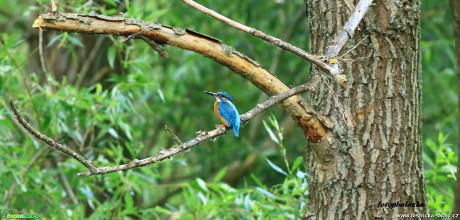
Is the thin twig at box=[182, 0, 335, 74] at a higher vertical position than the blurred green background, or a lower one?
lower

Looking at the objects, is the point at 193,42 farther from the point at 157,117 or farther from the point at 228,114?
the point at 157,117

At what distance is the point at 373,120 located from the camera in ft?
9.57

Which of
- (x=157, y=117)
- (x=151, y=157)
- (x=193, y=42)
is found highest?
(x=157, y=117)

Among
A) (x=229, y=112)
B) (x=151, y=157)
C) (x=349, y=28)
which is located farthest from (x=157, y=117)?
(x=151, y=157)

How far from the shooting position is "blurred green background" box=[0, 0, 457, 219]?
446cm

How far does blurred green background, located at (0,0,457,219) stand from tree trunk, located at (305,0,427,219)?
0.86 metres

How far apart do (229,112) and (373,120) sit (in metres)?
0.58

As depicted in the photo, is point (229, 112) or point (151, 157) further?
point (229, 112)

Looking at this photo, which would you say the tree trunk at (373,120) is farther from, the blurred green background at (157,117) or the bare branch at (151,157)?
the blurred green background at (157,117)

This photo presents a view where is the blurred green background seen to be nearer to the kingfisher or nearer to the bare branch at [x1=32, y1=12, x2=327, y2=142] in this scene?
the kingfisher

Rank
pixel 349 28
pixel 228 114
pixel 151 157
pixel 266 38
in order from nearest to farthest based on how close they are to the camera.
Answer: pixel 151 157 < pixel 266 38 < pixel 349 28 < pixel 228 114

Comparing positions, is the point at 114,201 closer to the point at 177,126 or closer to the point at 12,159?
the point at 12,159

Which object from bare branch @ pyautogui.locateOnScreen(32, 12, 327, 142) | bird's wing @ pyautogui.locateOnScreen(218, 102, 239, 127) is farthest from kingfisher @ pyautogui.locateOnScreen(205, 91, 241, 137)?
bare branch @ pyautogui.locateOnScreen(32, 12, 327, 142)

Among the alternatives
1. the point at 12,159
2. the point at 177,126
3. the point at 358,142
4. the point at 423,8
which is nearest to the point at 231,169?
the point at 177,126
